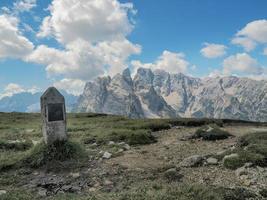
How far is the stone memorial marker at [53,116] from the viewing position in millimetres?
16173

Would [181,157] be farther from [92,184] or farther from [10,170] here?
[10,170]

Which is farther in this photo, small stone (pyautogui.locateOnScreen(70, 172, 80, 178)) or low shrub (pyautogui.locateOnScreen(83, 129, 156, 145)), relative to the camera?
low shrub (pyautogui.locateOnScreen(83, 129, 156, 145))

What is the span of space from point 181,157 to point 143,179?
4.16 meters

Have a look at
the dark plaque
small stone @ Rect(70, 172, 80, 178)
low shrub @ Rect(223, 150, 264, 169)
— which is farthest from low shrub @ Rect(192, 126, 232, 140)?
small stone @ Rect(70, 172, 80, 178)

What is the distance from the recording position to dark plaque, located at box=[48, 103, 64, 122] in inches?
643

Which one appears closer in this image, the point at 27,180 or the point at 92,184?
the point at 92,184

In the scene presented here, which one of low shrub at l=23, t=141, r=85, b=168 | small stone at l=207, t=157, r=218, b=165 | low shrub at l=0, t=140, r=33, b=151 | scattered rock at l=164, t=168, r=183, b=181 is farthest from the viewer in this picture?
low shrub at l=0, t=140, r=33, b=151

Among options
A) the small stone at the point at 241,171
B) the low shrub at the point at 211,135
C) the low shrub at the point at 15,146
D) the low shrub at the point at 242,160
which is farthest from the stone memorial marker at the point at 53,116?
the low shrub at the point at 211,135

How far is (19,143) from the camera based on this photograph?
20141mm

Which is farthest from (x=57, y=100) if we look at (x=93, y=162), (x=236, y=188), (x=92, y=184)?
(x=236, y=188)

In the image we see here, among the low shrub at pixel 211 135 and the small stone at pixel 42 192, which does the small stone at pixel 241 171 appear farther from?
the low shrub at pixel 211 135

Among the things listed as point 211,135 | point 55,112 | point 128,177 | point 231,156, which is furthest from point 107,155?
point 211,135

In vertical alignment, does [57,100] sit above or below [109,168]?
above

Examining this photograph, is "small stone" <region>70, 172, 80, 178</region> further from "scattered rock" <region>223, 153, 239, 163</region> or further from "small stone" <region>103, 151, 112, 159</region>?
"scattered rock" <region>223, 153, 239, 163</region>
